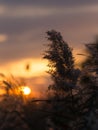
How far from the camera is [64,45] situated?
1900cm

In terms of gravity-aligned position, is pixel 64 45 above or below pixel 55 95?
above

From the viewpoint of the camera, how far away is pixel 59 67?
18.8m

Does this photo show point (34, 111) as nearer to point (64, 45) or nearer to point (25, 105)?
point (25, 105)

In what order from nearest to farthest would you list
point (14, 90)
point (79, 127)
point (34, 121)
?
point (79, 127)
point (34, 121)
point (14, 90)

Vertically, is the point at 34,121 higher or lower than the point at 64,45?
lower

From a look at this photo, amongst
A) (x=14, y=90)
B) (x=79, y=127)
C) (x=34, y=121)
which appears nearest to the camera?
(x=79, y=127)

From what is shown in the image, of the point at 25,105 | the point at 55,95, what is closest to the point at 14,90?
the point at 25,105

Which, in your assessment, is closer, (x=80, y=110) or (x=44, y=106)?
(x=80, y=110)

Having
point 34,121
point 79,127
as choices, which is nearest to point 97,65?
point 79,127

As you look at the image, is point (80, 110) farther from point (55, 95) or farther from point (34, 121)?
point (34, 121)

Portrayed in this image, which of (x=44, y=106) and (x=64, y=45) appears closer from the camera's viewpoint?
(x=64, y=45)

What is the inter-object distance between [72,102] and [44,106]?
453cm

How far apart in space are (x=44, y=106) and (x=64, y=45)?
4.69m

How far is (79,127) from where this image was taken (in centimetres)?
1809
